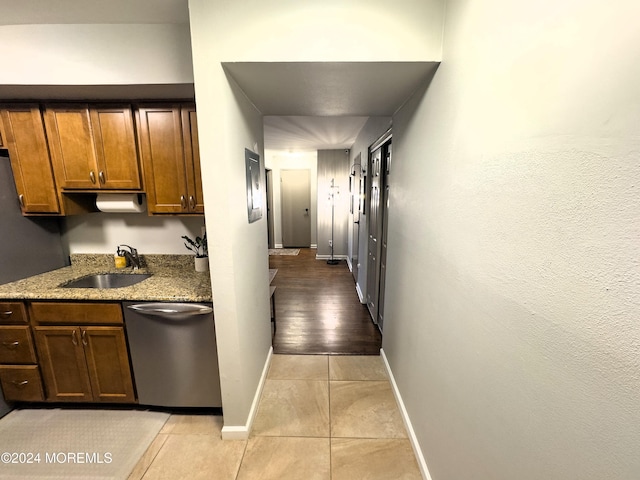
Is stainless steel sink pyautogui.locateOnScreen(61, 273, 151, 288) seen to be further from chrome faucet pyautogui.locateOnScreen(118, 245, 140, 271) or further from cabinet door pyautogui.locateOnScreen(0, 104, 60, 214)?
cabinet door pyautogui.locateOnScreen(0, 104, 60, 214)

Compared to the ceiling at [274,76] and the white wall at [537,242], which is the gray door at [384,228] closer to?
the ceiling at [274,76]

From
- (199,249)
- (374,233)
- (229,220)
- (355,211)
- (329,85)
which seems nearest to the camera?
(229,220)

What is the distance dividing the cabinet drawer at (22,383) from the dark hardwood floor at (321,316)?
1716mm

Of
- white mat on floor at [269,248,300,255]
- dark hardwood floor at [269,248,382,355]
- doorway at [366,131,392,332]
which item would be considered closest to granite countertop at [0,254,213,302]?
dark hardwood floor at [269,248,382,355]

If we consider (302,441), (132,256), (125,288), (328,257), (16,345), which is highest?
(132,256)

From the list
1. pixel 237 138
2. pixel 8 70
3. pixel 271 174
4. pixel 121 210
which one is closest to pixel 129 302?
pixel 121 210

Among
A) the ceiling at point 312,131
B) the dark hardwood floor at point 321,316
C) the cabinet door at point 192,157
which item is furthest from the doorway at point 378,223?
the cabinet door at point 192,157

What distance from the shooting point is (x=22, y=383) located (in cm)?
173

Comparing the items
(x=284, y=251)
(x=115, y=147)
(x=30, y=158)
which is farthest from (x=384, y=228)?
(x=284, y=251)

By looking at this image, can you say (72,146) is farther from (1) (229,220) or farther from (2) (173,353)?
(2) (173,353)

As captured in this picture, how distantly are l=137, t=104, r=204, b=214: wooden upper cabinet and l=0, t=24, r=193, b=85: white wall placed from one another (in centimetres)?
23

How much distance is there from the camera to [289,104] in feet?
5.92

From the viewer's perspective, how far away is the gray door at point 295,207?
6.44 m

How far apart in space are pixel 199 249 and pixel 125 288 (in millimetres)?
578
